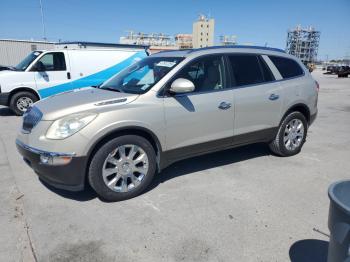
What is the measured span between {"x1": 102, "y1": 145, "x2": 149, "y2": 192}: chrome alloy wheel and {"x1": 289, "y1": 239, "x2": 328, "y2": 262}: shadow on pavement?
72.3 inches

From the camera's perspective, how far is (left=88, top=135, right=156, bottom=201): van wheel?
3307 mm

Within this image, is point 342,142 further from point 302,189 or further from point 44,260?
point 44,260

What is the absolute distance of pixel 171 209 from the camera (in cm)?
335

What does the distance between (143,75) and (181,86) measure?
32.2 inches

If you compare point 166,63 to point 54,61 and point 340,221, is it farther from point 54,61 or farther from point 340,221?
point 54,61

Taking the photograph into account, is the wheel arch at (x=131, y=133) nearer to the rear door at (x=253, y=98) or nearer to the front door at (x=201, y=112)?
the front door at (x=201, y=112)

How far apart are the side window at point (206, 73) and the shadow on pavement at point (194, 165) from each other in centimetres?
128

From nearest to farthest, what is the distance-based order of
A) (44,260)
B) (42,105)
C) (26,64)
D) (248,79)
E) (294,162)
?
(44,260), (42,105), (248,79), (294,162), (26,64)

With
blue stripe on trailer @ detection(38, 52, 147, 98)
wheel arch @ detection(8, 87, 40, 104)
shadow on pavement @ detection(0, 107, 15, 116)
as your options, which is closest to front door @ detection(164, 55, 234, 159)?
blue stripe on trailer @ detection(38, 52, 147, 98)

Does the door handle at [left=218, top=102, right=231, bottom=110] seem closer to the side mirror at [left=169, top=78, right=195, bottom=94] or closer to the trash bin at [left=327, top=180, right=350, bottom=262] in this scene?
the side mirror at [left=169, top=78, right=195, bottom=94]

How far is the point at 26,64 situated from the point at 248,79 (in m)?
7.10

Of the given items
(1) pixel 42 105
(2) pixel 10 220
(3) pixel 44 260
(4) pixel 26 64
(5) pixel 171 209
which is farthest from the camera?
(4) pixel 26 64

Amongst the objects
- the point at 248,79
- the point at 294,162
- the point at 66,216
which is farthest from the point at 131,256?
the point at 294,162

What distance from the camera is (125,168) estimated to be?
137 inches
